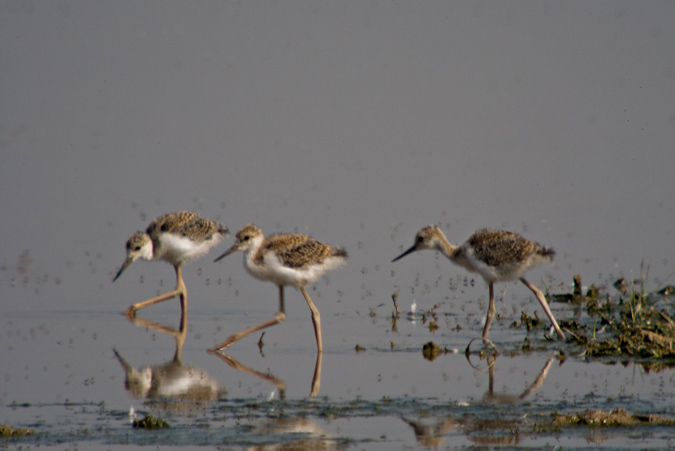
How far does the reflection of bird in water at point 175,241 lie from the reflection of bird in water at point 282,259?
2.55 meters

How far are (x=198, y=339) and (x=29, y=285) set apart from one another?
15.0ft

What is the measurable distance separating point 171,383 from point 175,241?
5060 mm

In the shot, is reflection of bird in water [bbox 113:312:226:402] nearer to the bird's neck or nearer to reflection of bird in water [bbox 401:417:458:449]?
reflection of bird in water [bbox 401:417:458:449]

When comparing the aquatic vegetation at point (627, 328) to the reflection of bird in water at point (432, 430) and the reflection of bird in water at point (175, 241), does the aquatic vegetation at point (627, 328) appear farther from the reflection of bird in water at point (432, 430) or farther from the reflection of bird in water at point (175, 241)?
the reflection of bird in water at point (175, 241)

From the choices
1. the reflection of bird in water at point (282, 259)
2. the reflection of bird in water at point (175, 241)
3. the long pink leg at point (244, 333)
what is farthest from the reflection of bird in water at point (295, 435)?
the reflection of bird in water at point (175, 241)

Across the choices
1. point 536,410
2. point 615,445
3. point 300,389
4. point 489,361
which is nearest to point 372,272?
point 489,361

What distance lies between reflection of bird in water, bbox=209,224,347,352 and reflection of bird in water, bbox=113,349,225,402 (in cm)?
146

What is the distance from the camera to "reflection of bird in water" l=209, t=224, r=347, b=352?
37.9ft

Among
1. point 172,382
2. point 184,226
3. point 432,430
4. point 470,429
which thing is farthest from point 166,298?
point 470,429

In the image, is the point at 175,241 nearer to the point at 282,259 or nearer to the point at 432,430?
the point at 282,259

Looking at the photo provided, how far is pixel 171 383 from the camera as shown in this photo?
9.44 meters

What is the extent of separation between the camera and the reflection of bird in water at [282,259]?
11.5 metres

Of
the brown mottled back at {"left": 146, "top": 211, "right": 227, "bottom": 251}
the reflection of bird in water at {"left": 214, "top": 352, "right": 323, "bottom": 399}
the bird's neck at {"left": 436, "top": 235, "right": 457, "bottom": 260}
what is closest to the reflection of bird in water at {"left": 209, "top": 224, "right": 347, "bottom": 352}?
the reflection of bird in water at {"left": 214, "top": 352, "right": 323, "bottom": 399}

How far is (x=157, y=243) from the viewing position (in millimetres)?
14367
